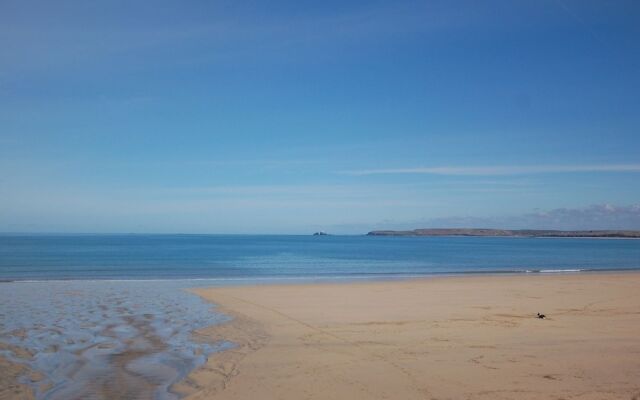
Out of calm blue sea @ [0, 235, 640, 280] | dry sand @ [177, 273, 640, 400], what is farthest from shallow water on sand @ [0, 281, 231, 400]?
calm blue sea @ [0, 235, 640, 280]

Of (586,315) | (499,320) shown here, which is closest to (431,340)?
(499,320)

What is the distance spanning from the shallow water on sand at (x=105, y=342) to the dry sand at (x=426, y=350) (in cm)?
74

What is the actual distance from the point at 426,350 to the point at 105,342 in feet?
23.0

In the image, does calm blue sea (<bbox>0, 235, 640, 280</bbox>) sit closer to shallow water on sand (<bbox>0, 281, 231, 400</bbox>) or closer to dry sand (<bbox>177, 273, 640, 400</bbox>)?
shallow water on sand (<bbox>0, 281, 231, 400</bbox>)

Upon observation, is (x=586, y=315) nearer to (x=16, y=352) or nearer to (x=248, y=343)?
(x=248, y=343)

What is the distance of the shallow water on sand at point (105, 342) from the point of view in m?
7.83

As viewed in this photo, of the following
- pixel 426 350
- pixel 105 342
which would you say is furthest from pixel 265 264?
pixel 426 350

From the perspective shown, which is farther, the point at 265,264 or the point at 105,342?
the point at 265,264

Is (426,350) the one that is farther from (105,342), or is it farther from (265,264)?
(265,264)

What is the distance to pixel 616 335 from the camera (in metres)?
11.5

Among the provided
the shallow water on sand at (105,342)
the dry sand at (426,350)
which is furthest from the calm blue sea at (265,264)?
the dry sand at (426,350)

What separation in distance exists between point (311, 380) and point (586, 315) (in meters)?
10.4

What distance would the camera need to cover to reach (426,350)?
1002cm

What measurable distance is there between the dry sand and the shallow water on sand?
0.74 metres
